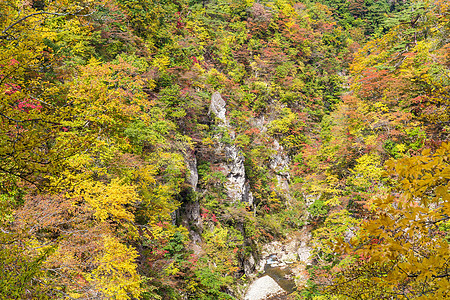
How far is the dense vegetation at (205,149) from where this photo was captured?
274 centimetres

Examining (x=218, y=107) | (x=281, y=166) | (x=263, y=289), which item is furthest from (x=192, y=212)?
(x=281, y=166)

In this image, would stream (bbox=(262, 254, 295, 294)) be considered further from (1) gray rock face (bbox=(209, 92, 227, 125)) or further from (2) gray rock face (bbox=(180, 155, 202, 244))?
(1) gray rock face (bbox=(209, 92, 227, 125))

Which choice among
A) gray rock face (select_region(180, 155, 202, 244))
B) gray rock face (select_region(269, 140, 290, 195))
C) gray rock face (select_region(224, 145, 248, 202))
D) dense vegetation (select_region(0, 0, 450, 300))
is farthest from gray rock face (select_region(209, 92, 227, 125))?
gray rock face (select_region(269, 140, 290, 195))

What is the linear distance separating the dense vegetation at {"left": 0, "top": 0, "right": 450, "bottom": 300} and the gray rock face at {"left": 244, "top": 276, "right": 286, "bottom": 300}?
0.76m

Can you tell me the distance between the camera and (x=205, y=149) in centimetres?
1598

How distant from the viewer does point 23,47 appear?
3.35 metres

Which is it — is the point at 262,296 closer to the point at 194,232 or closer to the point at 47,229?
the point at 194,232

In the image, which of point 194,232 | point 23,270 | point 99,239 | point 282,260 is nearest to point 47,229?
point 99,239

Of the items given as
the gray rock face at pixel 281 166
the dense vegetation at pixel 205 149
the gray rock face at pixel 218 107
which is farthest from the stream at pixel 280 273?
the gray rock face at pixel 218 107

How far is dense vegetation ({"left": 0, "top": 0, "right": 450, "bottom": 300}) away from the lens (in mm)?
2742

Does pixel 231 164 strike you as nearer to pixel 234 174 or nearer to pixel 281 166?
pixel 234 174

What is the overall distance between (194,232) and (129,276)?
6.51m

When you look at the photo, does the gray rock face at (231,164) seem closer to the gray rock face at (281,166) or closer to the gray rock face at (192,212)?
the gray rock face at (192,212)

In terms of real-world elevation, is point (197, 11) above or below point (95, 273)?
above
